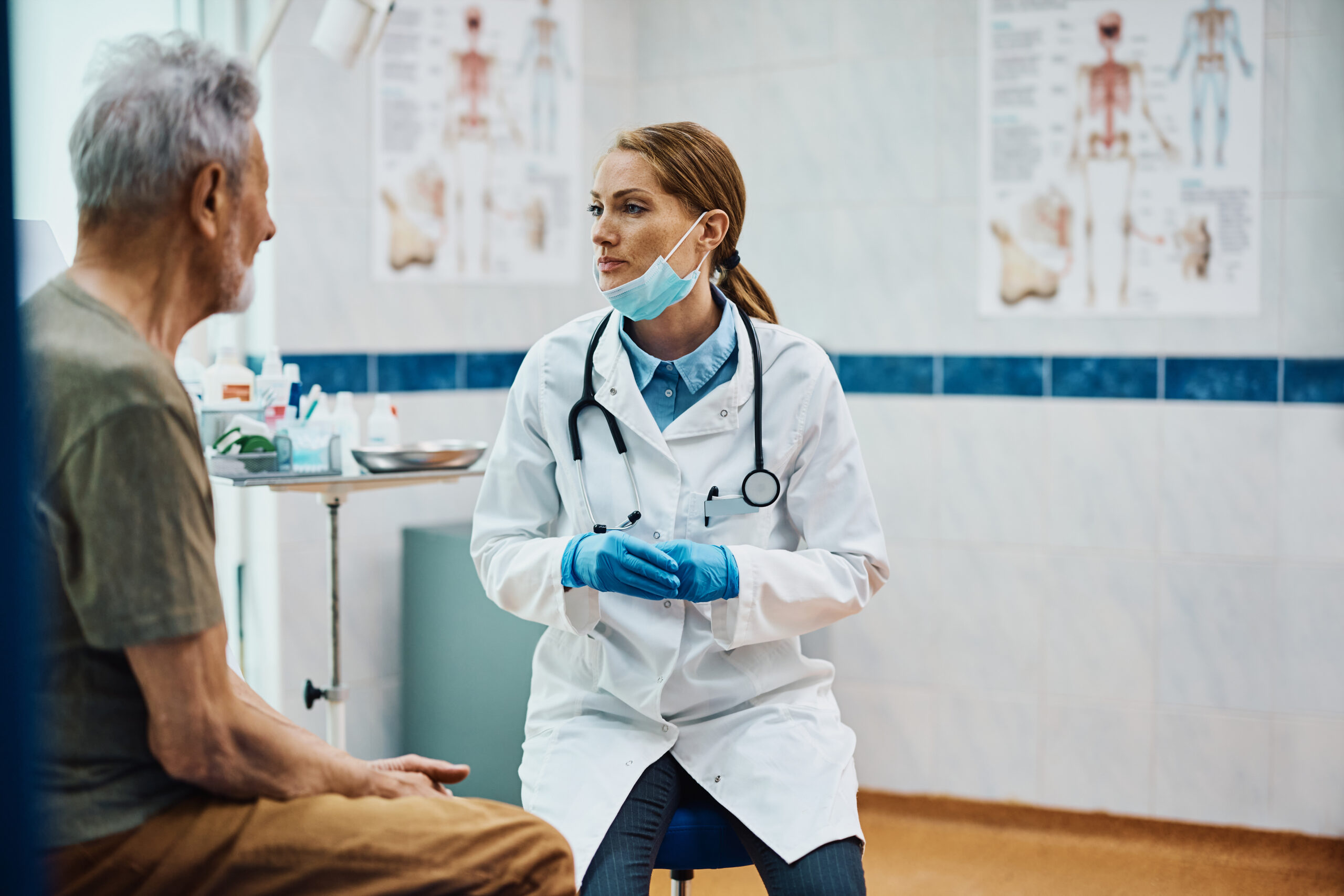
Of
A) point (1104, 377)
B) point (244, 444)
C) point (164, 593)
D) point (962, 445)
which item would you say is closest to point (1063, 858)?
point (962, 445)

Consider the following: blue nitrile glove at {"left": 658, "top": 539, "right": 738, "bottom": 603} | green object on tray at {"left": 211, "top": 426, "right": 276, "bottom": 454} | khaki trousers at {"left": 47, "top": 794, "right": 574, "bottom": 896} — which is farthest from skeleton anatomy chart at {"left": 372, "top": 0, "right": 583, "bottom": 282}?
khaki trousers at {"left": 47, "top": 794, "right": 574, "bottom": 896}

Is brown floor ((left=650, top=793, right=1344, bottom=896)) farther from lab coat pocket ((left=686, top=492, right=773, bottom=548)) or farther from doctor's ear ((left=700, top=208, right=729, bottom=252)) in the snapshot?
doctor's ear ((left=700, top=208, right=729, bottom=252))

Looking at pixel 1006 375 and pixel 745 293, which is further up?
pixel 745 293

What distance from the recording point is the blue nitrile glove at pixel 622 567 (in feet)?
4.97

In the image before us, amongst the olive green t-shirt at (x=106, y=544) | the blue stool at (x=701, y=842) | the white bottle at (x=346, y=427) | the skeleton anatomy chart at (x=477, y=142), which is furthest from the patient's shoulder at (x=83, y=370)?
the skeleton anatomy chart at (x=477, y=142)

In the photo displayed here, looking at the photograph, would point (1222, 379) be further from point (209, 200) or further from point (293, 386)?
point (209, 200)

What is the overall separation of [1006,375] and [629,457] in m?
1.55

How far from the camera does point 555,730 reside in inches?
64.9

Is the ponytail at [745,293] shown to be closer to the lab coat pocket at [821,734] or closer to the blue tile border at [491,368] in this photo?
the lab coat pocket at [821,734]

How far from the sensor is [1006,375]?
2.95 meters

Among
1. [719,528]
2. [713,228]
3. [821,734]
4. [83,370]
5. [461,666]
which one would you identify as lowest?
[461,666]

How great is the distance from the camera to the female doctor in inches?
60.8

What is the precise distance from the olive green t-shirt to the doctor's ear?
965 millimetres

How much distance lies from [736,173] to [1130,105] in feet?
4.77
